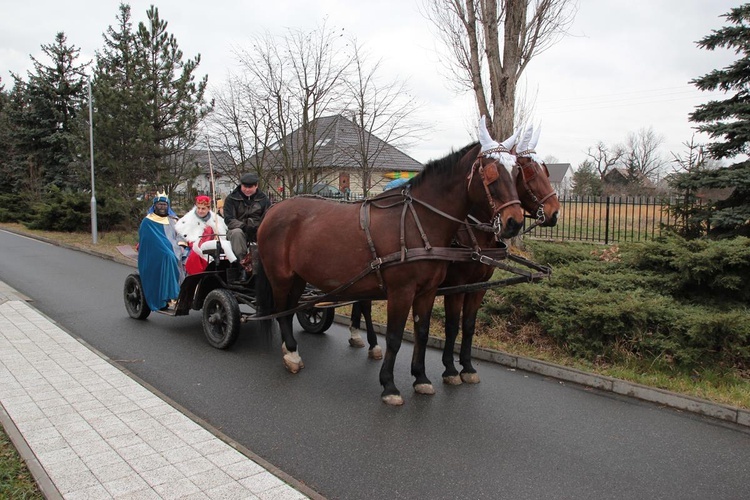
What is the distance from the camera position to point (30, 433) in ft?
12.8

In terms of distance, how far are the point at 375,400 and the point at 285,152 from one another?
10.3 metres

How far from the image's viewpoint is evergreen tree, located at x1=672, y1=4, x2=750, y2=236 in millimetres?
7031

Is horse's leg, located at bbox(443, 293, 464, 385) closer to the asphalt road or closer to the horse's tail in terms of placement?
the asphalt road

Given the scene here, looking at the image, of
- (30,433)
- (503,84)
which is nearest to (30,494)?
(30,433)

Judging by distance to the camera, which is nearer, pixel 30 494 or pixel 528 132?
pixel 30 494

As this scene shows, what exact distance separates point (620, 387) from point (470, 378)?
137cm

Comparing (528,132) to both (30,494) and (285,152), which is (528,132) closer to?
(30,494)

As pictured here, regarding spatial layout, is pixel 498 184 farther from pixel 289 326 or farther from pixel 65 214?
pixel 65 214

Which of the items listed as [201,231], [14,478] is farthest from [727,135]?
[14,478]

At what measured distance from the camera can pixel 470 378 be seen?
5371 mm

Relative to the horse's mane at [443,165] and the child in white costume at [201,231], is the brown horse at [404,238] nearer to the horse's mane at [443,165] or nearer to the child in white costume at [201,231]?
the horse's mane at [443,165]

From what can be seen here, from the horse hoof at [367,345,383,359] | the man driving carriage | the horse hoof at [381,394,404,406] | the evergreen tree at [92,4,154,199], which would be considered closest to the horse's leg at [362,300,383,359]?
the horse hoof at [367,345,383,359]

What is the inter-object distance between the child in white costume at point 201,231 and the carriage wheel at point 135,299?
42.7 inches

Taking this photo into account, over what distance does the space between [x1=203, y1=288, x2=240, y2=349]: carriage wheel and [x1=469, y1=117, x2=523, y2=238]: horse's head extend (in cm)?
326
